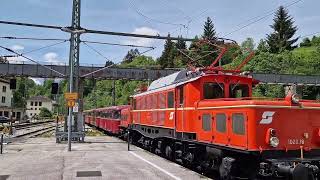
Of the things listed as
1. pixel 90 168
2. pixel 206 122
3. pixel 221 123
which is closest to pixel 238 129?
pixel 221 123

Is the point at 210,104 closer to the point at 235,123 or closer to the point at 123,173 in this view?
the point at 235,123

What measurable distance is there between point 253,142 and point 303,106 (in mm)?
1806

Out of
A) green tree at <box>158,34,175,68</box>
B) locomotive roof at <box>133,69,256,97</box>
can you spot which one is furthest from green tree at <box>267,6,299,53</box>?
locomotive roof at <box>133,69,256,97</box>

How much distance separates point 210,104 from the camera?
547 inches

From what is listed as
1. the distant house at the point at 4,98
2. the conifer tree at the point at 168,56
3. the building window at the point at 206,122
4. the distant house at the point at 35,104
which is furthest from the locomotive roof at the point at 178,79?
the distant house at the point at 35,104

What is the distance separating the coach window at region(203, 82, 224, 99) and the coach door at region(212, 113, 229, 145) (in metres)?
1.64

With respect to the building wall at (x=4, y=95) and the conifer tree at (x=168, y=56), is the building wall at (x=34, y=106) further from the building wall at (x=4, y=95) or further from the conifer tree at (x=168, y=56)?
the conifer tree at (x=168, y=56)

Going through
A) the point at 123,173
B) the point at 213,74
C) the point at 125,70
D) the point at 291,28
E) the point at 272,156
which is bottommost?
the point at 123,173

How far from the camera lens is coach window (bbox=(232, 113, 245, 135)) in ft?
38.8

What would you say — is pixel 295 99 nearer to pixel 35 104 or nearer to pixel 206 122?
pixel 206 122

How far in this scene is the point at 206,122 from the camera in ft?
46.7

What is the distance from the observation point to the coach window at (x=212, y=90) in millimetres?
15055

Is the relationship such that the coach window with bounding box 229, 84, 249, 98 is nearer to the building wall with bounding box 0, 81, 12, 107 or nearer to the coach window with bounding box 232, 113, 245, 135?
the coach window with bounding box 232, 113, 245, 135

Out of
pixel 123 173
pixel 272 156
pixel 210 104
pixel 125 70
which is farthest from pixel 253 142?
pixel 125 70
